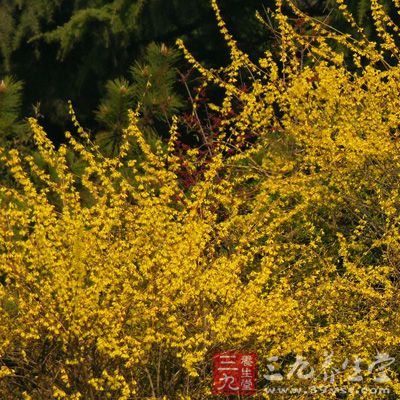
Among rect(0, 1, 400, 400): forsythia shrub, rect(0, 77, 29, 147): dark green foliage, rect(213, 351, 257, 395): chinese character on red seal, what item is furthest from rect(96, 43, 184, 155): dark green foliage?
rect(213, 351, 257, 395): chinese character on red seal

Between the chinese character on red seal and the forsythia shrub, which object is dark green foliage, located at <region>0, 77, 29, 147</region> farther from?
the chinese character on red seal

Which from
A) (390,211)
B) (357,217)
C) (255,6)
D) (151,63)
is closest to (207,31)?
(255,6)

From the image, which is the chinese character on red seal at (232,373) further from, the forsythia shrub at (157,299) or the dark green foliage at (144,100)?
the dark green foliage at (144,100)

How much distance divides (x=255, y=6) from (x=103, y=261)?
468cm

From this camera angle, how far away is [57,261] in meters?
5.58

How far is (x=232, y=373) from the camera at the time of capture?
5.54 m

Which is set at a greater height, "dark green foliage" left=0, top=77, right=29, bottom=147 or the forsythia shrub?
"dark green foliage" left=0, top=77, right=29, bottom=147

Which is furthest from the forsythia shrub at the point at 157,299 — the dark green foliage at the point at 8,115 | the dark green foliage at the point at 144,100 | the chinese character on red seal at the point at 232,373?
the dark green foliage at the point at 8,115

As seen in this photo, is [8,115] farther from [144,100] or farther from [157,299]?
[157,299]

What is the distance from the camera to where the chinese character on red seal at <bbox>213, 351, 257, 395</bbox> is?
5609mm

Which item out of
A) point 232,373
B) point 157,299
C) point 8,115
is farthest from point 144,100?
point 232,373

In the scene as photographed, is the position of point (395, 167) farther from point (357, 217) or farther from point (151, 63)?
point (151, 63)

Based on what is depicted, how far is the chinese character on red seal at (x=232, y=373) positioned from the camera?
5609mm

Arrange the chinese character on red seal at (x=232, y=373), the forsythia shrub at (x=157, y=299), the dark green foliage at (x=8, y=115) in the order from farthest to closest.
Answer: the dark green foliage at (x=8, y=115) → the chinese character on red seal at (x=232, y=373) → the forsythia shrub at (x=157, y=299)
